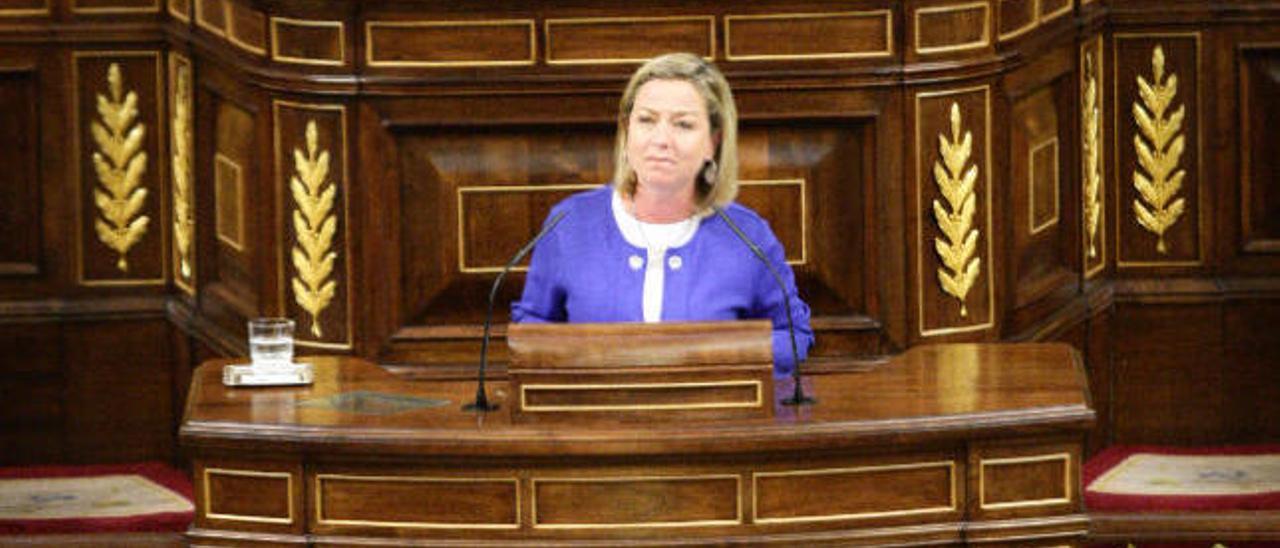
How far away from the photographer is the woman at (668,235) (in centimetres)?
526

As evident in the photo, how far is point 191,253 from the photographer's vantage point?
751 cm

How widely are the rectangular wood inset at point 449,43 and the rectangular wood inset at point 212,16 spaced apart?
499mm

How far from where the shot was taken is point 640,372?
4.73 meters

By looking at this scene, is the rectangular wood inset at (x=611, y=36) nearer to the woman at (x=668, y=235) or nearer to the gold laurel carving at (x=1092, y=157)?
the gold laurel carving at (x=1092, y=157)

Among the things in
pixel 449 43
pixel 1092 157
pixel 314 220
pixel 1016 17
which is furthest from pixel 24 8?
pixel 1092 157

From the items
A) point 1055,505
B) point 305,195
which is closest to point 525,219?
point 305,195

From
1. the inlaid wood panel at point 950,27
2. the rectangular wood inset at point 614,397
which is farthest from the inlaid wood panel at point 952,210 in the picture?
the rectangular wood inset at point 614,397

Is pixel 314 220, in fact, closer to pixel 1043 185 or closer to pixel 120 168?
pixel 120 168

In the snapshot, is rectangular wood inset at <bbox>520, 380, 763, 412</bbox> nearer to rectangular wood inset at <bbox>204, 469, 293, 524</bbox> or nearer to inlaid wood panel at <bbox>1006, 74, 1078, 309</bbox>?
rectangular wood inset at <bbox>204, 469, 293, 524</bbox>

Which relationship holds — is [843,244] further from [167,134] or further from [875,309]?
[167,134]

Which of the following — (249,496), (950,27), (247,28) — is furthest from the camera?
(247,28)

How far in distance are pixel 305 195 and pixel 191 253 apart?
574 mm

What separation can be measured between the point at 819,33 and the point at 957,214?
0.59 metres

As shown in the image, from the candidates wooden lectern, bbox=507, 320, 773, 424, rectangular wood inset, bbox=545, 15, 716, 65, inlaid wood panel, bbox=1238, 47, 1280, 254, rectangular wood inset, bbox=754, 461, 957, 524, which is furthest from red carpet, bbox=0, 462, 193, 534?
inlaid wood panel, bbox=1238, 47, 1280, 254
